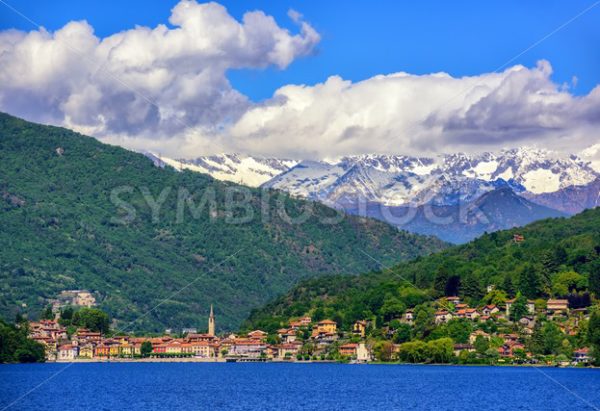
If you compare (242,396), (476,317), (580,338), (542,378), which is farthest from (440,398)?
(476,317)

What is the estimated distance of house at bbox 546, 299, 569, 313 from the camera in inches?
6768

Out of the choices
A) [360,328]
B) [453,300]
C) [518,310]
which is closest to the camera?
[518,310]

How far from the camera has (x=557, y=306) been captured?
172m

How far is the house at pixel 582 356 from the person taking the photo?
14788 cm

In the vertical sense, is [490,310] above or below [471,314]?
above

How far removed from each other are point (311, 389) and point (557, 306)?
64.8 metres

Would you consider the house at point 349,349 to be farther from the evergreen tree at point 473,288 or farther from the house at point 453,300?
the evergreen tree at point 473,288

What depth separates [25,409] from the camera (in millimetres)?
92688

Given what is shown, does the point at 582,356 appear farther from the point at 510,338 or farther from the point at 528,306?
the point at 528,306

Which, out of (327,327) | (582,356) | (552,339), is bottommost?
(582,356)

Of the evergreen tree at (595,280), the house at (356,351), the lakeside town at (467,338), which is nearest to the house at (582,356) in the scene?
the lakeside town at (467,338)

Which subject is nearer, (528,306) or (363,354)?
(528,306)

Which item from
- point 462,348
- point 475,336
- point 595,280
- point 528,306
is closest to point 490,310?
point 528,306

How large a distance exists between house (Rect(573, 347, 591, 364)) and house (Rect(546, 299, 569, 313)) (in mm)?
21506
